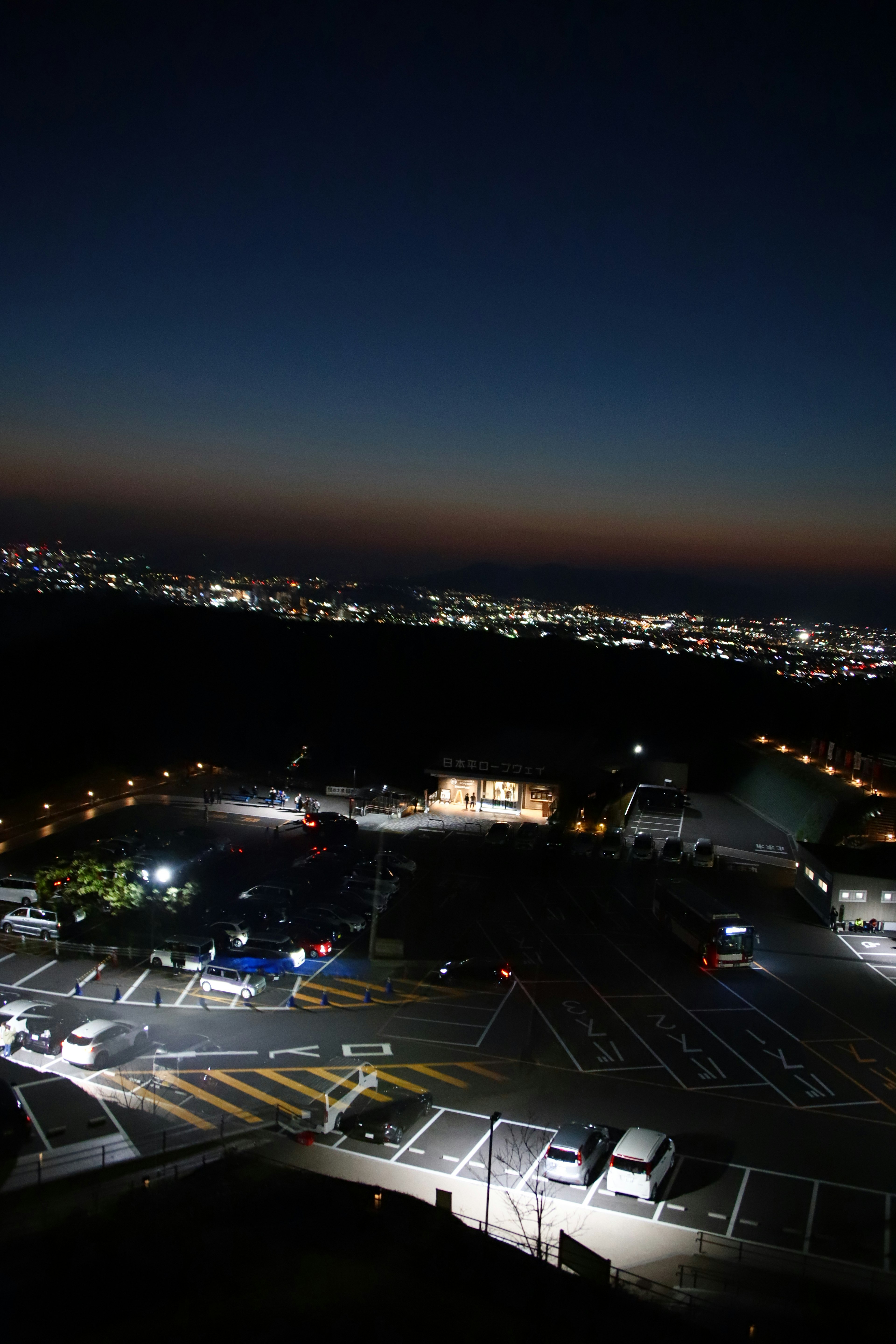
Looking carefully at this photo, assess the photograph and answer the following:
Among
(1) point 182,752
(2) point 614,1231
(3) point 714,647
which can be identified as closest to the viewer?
(2) point 614,1231

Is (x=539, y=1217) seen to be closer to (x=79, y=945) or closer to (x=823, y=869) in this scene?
(x=79, y=945)

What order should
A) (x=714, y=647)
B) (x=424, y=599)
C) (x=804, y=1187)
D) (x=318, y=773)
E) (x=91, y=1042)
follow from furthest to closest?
1. (x=424, y=599)
2. (x=714, y=647)
3. (x=318, y=773)
4. (x=91, y=1042)
5. (x=804, y=1187)

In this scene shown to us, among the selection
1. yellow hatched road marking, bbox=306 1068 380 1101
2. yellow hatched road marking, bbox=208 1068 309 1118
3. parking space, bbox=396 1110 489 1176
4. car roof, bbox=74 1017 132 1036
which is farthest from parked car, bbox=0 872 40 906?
parking space, bbox=396 1110 489 1176

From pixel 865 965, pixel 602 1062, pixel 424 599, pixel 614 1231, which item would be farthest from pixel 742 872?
pixel 424 599

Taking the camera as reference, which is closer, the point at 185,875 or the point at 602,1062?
the point at 602,1062

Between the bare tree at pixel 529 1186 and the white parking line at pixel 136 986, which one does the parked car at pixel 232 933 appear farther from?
the bare tree at pixel 529 1186

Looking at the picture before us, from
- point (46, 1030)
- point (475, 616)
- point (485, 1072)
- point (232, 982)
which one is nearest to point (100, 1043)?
point (46, 1030)
